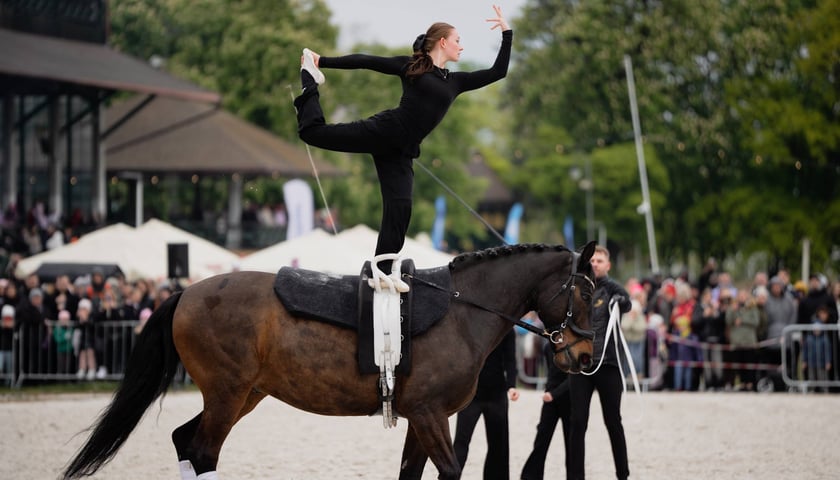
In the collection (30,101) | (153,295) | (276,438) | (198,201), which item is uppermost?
(30,101)

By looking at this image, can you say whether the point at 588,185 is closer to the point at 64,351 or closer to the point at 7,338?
the point at 64,351

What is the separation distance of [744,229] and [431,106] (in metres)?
38.8

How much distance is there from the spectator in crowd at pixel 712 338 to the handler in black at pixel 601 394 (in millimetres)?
12409

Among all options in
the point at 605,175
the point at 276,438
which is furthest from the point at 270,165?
the point at 276,438

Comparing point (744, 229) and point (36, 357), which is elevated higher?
point (744, 229)

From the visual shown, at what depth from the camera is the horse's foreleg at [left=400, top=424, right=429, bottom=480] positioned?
8711mm

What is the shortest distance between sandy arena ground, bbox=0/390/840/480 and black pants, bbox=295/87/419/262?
4289mm

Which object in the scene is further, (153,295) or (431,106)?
(153,295)

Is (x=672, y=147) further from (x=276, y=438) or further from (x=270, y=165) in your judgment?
(x=276, y=438)

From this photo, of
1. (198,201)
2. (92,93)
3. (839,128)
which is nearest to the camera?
(92,93)

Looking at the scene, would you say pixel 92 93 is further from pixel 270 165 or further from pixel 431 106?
pixel 431 106

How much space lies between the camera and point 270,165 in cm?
4381

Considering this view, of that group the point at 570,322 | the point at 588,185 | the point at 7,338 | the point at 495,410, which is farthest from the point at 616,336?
the point at 588,185

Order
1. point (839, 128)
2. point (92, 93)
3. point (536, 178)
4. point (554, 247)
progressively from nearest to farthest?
point (554, 247) < point (92, 93) < point (839, 128) < point (536, 178)
